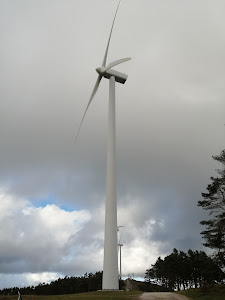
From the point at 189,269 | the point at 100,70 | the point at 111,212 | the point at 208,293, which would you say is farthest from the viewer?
the point at 189,269

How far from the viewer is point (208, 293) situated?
4700cm

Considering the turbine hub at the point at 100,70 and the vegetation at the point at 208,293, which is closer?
the vegetation at the point at 208,293

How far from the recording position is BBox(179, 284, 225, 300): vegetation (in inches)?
1722

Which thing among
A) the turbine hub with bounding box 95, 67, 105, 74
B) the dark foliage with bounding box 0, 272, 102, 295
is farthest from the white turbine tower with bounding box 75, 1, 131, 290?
the dark foliage with bounding box 0, 272, 102, 295

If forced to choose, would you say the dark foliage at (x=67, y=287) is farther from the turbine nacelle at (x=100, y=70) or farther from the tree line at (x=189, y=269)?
the turbine nacelle at (x=100, y=70)

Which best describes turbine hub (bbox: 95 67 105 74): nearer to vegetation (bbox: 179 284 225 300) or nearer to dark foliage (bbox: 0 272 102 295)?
vegetation (bbox: 179 284 225 300)

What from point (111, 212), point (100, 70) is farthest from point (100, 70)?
point (111, 212)

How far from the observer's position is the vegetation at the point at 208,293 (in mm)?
43750

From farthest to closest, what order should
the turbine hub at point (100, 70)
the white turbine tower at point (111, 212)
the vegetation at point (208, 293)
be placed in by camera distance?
the turbine hub at point (100, 70), the white turbine tower at point (111, 212), the vegetation at point (208, 293)

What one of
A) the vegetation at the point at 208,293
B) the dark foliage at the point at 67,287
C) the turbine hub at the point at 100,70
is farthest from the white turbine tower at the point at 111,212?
the dark foliage at the point at 67,287

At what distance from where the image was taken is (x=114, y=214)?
1972 inches

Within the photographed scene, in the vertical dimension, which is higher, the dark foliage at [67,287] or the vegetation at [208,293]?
the dark foliage at [67,287]

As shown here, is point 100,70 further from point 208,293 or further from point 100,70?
point 208,293

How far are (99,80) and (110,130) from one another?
1436cm
